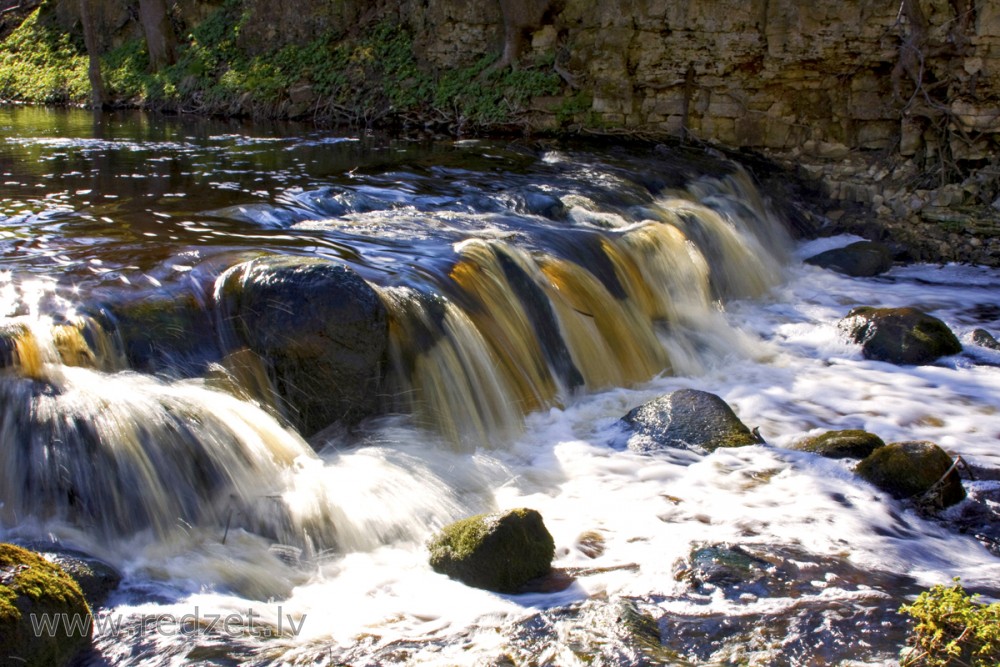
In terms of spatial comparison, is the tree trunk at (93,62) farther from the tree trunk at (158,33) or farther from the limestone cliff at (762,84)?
the limestone cliff at (762,84)

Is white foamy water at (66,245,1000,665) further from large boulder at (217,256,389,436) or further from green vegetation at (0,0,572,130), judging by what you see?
green vegetation at (0,0,572,130)

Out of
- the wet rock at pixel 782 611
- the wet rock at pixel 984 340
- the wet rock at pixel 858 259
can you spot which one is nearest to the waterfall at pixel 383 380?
the wet rock at pixel 782 611

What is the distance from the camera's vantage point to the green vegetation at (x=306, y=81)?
613 inches

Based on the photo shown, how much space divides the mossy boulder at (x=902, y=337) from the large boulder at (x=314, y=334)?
4.64m

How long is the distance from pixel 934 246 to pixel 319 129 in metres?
10.2

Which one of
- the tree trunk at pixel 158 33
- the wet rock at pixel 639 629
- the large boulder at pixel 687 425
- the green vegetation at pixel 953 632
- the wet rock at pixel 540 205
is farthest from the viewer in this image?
the tree trunk at pixel 158 33

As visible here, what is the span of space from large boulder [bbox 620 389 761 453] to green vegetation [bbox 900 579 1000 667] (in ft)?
7.56

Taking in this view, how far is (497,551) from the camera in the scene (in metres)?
4.34

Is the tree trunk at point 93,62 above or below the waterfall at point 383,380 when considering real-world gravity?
above

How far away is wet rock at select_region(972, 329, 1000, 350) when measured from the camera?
8.52m

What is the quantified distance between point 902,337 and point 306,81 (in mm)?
13230

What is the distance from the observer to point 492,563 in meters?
4.32

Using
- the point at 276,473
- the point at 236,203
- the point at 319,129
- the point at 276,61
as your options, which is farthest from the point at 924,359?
the point at 276,61

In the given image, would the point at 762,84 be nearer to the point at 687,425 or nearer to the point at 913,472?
the point at 687,425
